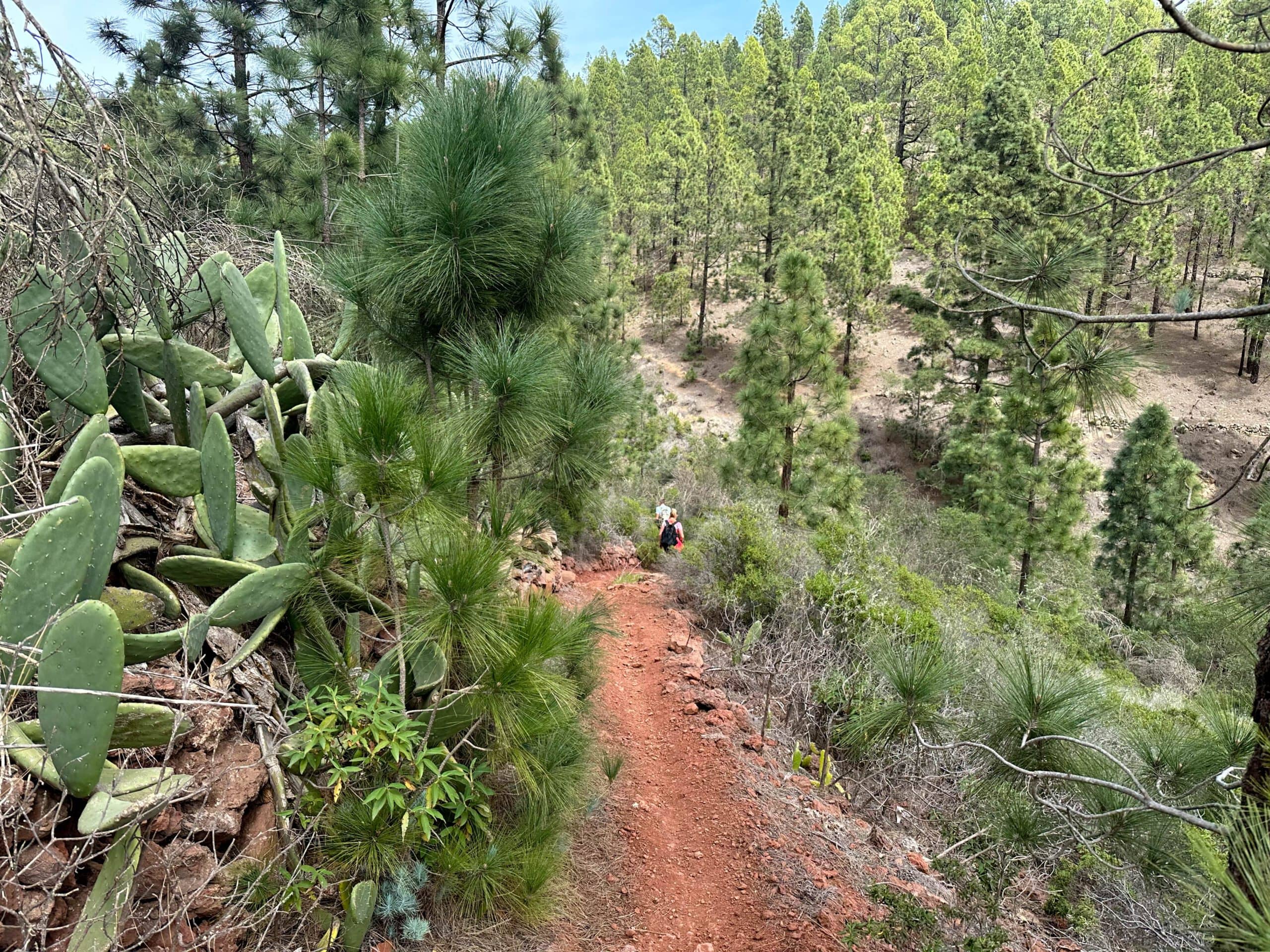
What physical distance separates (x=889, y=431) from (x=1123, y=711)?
707 inches

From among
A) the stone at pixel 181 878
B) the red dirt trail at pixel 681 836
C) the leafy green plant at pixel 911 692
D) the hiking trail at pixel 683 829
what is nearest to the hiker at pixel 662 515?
the hiking trail at pixel 683 829

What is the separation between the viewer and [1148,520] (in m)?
12.7

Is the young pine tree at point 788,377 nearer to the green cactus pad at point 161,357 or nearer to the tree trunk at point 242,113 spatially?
the tree trunk at point 242,113

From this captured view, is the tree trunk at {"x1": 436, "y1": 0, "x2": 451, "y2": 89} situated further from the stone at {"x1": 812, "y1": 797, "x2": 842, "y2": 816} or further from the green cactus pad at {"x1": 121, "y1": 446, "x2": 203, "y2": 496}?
the stone at {"x1": 812, "y1": 797, "x2": 842, "y2": 816}

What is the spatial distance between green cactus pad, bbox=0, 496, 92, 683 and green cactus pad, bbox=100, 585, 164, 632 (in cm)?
36

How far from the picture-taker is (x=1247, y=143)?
1.47 metres

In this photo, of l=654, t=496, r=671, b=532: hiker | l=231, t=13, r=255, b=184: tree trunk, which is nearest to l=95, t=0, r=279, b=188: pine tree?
l=231, t=13, r=255, b=184: tree trunk

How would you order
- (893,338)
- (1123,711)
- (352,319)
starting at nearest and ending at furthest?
(352,319)
(1123,711)
(893,338)

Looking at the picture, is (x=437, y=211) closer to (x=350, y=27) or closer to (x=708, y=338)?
(x=350, y=27)

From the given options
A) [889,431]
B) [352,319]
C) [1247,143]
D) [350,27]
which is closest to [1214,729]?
[1247,143]

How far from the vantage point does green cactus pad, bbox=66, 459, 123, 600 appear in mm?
1862

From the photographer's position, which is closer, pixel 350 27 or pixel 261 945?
pixel 261 945

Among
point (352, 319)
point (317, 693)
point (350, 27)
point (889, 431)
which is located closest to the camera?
point (317, 693)

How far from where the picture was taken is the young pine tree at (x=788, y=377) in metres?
9.74
